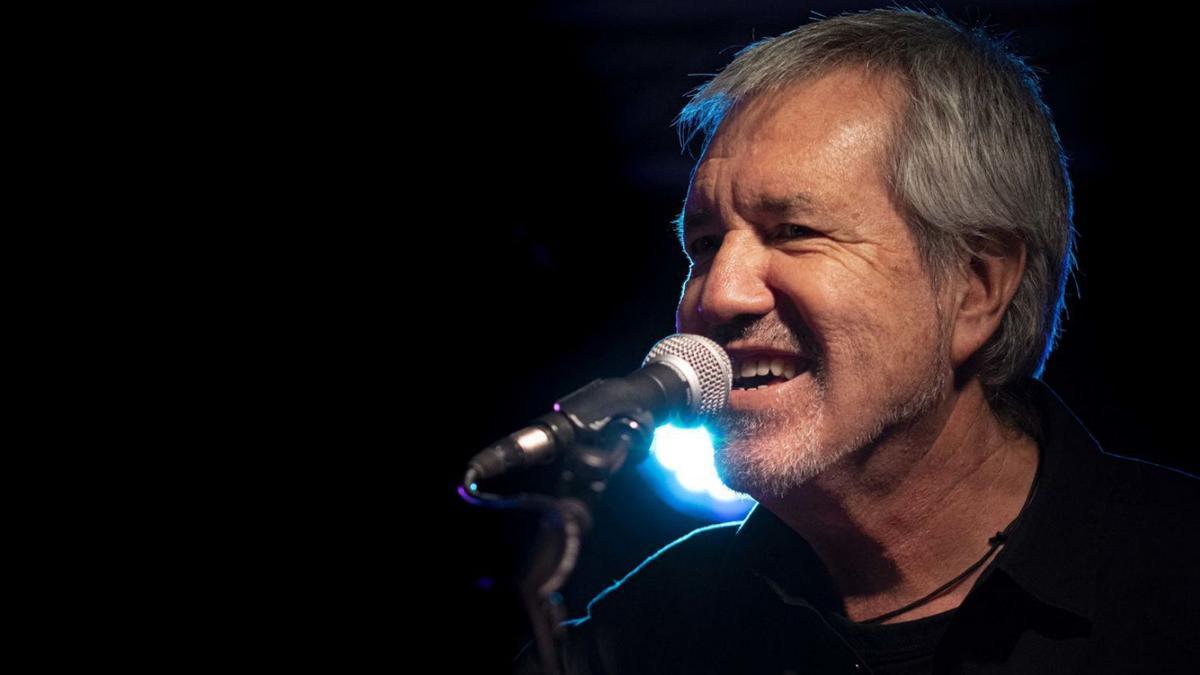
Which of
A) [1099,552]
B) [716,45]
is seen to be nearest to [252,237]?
[716,45]

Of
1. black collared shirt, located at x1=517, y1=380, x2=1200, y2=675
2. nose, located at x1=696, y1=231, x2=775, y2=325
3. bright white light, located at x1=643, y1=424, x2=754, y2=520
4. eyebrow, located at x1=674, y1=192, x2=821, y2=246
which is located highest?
eyebrow, located at x1=674, y1=192, x2=821, y2=246

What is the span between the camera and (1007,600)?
7.08ft

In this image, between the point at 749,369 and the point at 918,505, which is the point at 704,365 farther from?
the point at 918,505

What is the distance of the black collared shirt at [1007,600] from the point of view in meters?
2.07

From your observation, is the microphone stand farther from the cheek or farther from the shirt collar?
the shirt collar

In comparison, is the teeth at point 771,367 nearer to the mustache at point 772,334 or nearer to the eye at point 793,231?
the mustache at point 772,334

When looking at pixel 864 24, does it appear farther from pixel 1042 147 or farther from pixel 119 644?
pixel 119 644

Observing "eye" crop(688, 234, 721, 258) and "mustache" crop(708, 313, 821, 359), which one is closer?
"mustache" crop(708, 313, 821, 359)

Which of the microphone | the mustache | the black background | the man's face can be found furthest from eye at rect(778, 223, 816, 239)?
the black background

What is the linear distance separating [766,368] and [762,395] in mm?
71

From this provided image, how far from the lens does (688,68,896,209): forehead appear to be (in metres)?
2.29

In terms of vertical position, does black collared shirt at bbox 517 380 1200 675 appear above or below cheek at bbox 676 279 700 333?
below

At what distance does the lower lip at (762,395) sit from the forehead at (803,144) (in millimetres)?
413

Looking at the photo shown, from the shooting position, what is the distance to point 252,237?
4.04m
